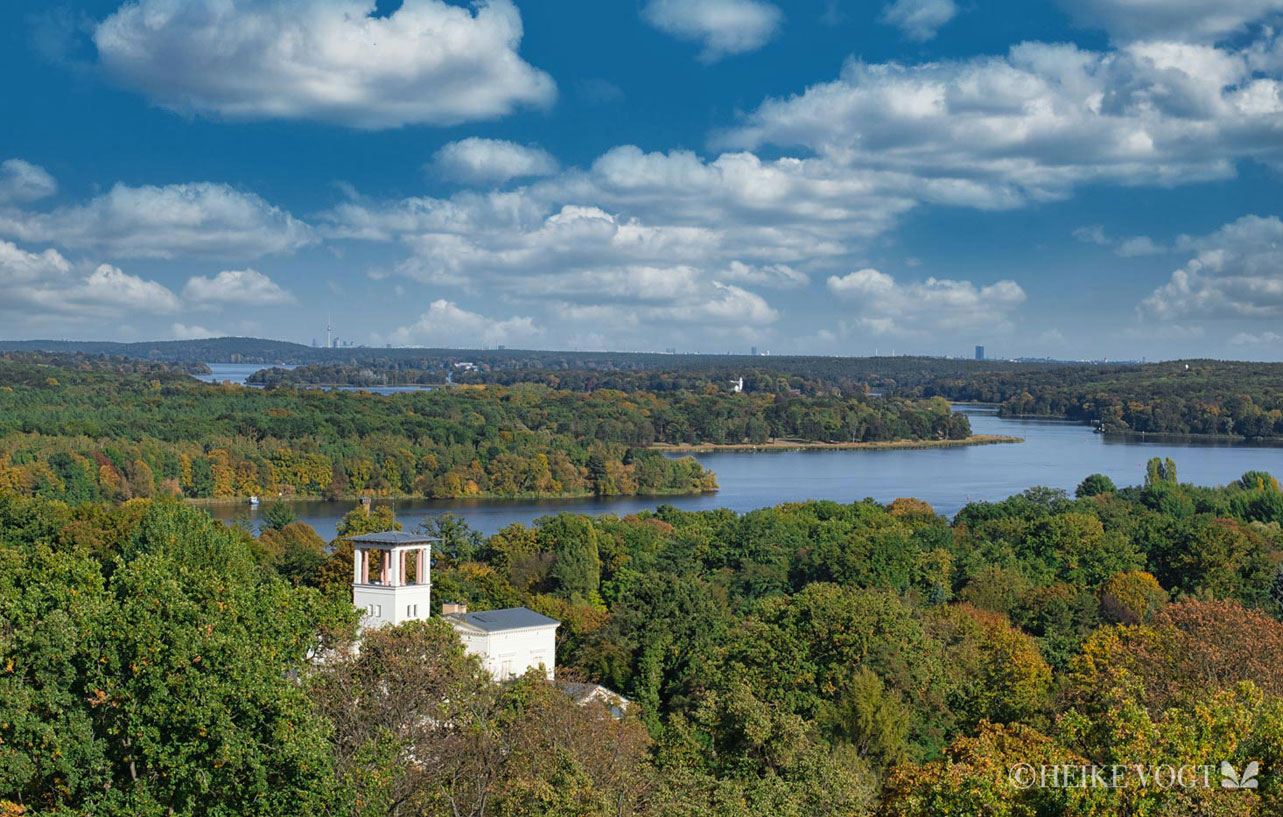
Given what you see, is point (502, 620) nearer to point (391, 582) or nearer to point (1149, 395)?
point (391, 582)

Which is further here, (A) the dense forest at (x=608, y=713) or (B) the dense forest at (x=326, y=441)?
(B) the dense forest at (x=326, y=441)

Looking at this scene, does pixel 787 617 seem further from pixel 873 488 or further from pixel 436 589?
pixel 873 488

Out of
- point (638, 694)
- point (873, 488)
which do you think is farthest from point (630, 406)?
point (638, 694)

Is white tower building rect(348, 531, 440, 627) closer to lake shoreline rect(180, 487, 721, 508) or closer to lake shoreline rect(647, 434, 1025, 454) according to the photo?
lake shoreline rect(180, 487, 721, 508)

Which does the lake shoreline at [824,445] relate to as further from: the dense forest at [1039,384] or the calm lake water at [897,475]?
the dense forest at [1039,384]


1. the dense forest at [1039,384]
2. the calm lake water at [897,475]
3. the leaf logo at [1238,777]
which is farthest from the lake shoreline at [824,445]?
the leaf logo at [1238,777]

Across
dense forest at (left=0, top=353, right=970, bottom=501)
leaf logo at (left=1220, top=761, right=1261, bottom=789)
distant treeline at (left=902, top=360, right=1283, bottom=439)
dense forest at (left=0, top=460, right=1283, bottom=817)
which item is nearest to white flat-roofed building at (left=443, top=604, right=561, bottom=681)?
dense forest at (left=0, top=460, right=1283, bottom=817)
